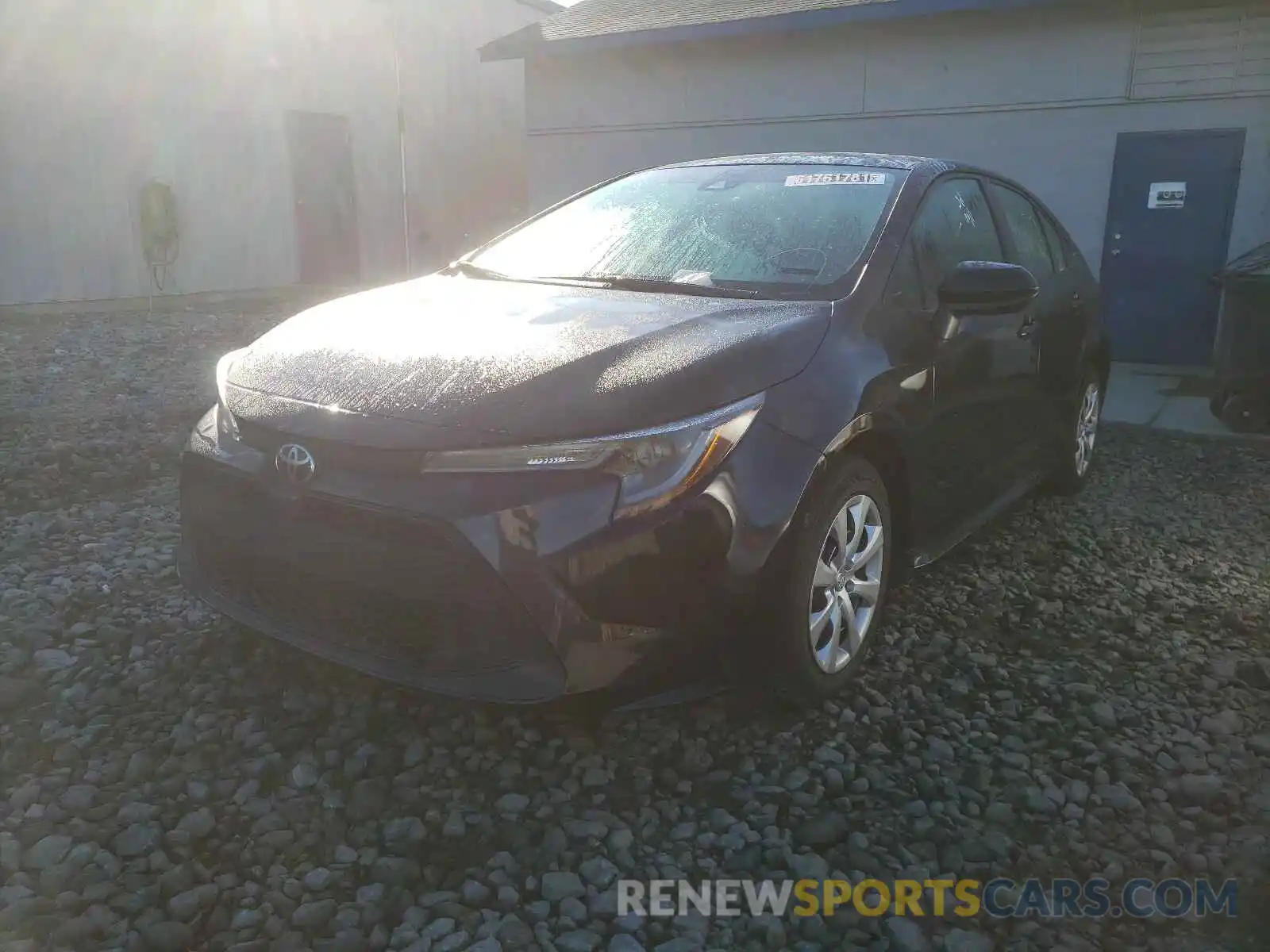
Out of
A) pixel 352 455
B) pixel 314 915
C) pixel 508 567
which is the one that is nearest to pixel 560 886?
pixel 314 915

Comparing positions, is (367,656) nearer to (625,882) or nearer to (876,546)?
(625,882)

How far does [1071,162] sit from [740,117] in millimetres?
3614

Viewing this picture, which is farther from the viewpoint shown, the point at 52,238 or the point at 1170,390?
the point at 52,238

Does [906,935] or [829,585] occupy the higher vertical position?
[829,585]

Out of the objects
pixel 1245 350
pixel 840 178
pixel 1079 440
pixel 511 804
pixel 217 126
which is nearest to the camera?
pixel 511 804

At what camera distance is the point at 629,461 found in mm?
2326

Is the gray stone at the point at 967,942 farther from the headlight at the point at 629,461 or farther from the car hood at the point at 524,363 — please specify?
the car hood at the point at 524,363

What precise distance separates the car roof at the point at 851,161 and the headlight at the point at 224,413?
1970 mm

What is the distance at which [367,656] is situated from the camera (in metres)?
2.47

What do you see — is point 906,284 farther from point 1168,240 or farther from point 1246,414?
point 1168,240

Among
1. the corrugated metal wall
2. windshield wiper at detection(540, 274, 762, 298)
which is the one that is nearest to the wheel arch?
windshield wiper at detection(540, 274, 762, 298)

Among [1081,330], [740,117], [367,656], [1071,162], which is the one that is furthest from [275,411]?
[740,117]

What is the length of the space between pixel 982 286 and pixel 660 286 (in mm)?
1020

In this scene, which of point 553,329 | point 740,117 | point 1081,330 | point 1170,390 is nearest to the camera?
point 553,329
